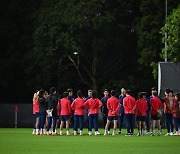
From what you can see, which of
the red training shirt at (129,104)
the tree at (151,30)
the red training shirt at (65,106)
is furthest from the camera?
the tree at (151,30)

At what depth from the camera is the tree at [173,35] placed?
203 feet

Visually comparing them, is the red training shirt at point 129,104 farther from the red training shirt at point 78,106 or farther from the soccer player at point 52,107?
the soccer player at point 52,107

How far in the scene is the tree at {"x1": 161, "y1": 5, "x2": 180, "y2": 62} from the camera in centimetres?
6175

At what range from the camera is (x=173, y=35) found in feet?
206

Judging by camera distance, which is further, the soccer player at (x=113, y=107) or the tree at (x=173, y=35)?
the tree at (x=173, y=35)

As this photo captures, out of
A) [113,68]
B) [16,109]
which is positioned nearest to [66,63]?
[113,68]

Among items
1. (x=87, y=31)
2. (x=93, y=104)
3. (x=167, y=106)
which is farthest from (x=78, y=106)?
(x=87, y=31)

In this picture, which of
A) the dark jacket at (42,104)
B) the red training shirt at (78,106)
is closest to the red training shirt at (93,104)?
the red training shirt at (78,106)

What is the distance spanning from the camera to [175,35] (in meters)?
62.0

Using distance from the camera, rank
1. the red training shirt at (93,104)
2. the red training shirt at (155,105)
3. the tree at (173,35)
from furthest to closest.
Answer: the tree at (173,35), the red training shirt at (93,104), the red training shirt at (155,105)

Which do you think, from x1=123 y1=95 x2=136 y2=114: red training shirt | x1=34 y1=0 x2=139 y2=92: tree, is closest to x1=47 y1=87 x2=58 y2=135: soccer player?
x1=123 y1=95 x2=136 y2=114: red training shirt

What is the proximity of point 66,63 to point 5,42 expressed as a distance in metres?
6.72

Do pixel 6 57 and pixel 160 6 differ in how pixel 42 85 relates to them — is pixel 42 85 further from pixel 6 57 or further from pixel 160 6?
pixel 160 6

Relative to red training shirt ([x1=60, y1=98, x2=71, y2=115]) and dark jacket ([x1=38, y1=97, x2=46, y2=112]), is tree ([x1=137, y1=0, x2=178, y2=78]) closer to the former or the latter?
red training shirt ([x1=60, y1=98, x2=71, y2=115])
